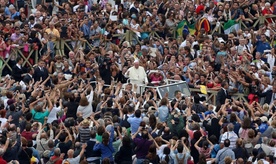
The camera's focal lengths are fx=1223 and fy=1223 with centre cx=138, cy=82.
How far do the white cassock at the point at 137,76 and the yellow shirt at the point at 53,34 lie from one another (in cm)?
397

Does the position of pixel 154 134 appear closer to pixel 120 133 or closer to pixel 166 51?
pixel 120 133

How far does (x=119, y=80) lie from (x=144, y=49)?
2608 millimetres

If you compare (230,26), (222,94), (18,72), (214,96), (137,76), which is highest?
(230,26)

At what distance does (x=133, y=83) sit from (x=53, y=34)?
184 inches

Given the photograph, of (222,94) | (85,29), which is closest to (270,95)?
(222,94)

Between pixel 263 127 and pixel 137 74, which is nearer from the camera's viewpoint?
pixel 263 127

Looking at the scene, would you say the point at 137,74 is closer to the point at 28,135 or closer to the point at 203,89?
the point at 203,89

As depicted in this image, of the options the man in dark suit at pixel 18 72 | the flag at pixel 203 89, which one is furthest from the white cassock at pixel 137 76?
the man in dark suit at pixel 18 72

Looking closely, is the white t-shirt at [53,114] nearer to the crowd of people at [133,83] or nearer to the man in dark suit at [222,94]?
the crowd of people at [133,83]

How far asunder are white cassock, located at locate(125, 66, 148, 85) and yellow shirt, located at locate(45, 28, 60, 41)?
3.97 meters

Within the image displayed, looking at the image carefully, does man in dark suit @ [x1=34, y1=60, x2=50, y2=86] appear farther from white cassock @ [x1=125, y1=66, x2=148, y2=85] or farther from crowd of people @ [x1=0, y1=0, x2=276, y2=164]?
white cassock @ [x1=125, y1=66, x2=148, y2=85]

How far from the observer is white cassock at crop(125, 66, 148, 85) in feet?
124

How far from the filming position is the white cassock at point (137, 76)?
3781 cm

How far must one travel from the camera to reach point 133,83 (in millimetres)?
37656
